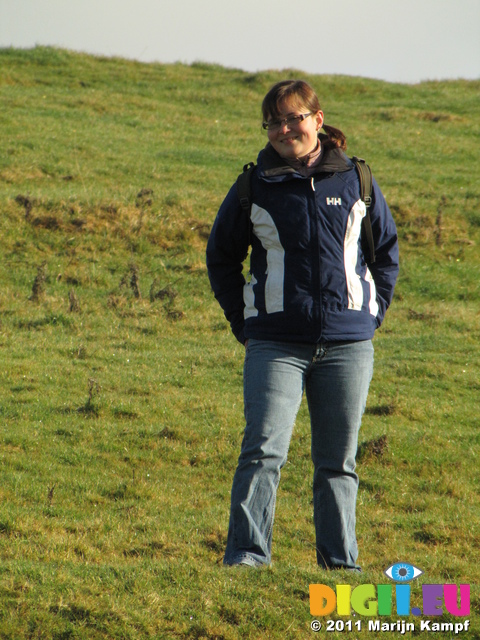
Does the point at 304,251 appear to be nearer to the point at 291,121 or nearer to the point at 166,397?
the point at 291,121

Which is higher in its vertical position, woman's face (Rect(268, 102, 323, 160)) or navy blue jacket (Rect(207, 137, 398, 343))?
woman's face (Rect(268, 102, 323, 160))

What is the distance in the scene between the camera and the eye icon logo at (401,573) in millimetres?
4367

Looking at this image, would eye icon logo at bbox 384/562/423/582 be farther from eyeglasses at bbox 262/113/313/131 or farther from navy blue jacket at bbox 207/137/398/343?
eyeglasses at bbox 262/113/313/131

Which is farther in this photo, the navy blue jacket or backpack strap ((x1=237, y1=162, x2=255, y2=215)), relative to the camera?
backpack strap ((x1=237, y1=162, x2=255, y2=215))

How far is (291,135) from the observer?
427cm

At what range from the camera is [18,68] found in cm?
2667

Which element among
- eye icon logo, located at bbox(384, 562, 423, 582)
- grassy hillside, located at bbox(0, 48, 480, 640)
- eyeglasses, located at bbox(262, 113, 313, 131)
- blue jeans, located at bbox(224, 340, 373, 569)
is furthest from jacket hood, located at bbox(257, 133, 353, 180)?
eye icon logo, located at bbox(384, 562, 423, 582)

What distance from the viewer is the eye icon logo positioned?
14.3 ft

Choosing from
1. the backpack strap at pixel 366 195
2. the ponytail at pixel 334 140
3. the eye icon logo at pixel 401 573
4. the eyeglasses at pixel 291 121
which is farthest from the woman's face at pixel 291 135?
the eye icon logo at pixel 401 573

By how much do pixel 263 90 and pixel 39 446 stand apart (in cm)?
2211

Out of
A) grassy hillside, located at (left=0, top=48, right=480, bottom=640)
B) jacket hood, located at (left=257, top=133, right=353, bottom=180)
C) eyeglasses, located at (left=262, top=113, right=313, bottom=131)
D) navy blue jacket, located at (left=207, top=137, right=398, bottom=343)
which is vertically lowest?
grassy hillside, located at (left=0, top=48, right=480, bottom=640)

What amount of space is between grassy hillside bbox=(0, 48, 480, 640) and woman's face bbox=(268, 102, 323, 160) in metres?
2.17

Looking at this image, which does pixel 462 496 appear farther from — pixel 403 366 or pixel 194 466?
pixel 403 366

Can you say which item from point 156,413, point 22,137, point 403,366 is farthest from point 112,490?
point 22,137
